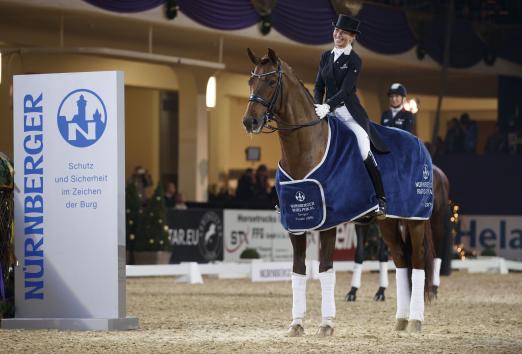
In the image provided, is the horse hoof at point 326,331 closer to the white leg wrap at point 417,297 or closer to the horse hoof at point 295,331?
the horse hoof at point 295,331

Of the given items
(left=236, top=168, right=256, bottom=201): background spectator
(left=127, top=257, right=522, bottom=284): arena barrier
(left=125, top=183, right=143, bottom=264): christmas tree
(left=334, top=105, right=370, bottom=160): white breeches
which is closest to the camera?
(left=334, top=105, right=370, bottom=160): white breeches

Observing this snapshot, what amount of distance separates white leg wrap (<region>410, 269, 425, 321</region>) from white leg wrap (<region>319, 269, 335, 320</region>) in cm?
97

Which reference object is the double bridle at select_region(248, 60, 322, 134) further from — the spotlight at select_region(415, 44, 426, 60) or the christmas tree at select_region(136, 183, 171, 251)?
the spotlight at select_region(415, 44, 426, 60)

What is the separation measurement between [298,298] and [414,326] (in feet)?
3.75

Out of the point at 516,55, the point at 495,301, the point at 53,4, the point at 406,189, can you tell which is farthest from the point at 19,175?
the point at 516,55

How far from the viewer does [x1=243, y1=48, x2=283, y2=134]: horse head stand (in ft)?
30.9

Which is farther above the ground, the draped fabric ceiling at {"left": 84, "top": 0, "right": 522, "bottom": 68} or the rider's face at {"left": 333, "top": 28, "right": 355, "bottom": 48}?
the draped fabric ceiling at {"left": 84, "top": 0, "right": 522, "bottom": 68}

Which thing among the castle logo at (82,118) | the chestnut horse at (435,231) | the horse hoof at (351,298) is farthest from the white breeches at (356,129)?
the horse hoof at (351,298)

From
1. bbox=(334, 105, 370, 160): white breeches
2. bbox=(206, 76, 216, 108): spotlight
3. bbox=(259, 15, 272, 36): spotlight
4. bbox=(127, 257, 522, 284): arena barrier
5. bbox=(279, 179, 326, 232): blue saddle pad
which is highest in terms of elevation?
bbox=(259, 15, 272, 36): spotlight

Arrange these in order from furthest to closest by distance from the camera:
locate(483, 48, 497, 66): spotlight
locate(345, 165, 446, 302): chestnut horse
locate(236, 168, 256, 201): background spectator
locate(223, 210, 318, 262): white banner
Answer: locate(483, 48, 497, 66): spotlight → locate(236, 168, 256, 201): background spectator → locate(223, 210, 318, 262): white banner → locate(345, 165, 446, 302): chestnut horse

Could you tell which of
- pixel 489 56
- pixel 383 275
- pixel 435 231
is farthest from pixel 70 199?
pixel 489 56

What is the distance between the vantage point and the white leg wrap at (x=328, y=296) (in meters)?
9.77

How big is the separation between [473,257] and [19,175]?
1617 cm

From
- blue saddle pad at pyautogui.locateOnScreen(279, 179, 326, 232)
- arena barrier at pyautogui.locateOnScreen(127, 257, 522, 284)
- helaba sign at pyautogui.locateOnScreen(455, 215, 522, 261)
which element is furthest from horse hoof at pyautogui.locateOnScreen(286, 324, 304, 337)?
helaba sign at pyautogui.locateOnScreen(455, 215, 522, 261)
